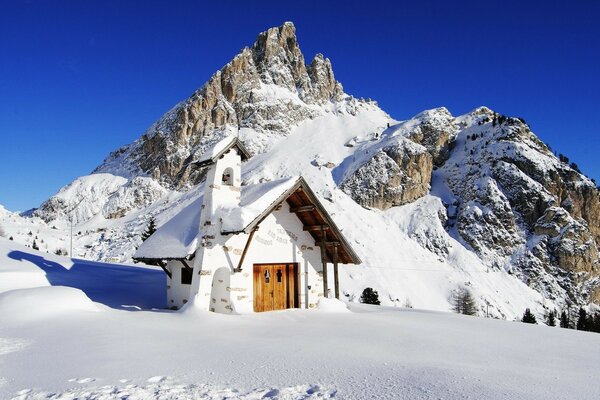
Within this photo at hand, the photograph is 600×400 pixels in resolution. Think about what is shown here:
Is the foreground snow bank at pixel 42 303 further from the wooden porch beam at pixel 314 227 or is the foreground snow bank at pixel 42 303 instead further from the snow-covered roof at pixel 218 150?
the wooden porch beam at pixel 314 227

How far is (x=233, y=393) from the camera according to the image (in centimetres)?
584

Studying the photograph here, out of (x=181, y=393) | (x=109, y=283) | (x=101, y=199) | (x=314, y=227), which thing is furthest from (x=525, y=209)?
(x=181, y=393)

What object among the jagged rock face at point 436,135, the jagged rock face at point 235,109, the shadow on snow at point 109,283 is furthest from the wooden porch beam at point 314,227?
the jagged rock face at point 436,135

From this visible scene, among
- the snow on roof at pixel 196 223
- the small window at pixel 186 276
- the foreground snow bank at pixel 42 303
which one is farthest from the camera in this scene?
the small window at pixel 186 276

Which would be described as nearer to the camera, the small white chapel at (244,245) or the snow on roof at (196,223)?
the snow on roof at (196,223)

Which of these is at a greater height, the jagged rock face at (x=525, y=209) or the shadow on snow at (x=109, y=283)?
the jagged rock face at (x=525, y=209)

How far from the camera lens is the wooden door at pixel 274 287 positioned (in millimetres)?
15906

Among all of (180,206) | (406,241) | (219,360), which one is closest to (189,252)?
(219,360)

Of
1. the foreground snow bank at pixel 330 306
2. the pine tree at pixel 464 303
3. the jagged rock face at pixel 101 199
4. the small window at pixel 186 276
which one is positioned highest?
the jagged rock face at pixel 101 199

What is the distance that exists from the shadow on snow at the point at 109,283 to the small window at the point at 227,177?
5558 millimetres

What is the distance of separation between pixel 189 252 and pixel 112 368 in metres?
7.87

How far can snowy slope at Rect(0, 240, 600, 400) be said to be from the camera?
236 inches

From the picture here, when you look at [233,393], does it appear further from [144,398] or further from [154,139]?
[154,139]

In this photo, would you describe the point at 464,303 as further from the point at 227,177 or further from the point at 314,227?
the point at 227,177
